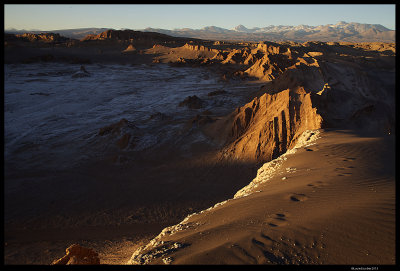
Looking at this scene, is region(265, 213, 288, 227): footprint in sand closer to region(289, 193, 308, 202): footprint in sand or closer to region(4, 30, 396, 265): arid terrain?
region(4, 30, 396, 265): arid terrain

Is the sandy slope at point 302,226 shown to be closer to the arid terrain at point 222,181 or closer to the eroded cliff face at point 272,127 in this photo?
the arid terrain at point 222,181

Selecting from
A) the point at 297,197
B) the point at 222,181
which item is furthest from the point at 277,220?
the point at 222,181

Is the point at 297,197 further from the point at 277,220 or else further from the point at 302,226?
the point at 302,226

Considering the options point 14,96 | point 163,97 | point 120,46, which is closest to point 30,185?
point 163,97

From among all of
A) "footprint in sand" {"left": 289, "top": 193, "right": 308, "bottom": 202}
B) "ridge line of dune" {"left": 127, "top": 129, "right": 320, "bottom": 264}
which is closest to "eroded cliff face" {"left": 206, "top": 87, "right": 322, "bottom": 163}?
"ridge line of dune" {"left": 127, "top": 129, "right": 320, "bottom": 264}

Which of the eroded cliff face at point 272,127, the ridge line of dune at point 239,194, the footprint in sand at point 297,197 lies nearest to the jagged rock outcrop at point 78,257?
the ridge line of dune at point 239,194
